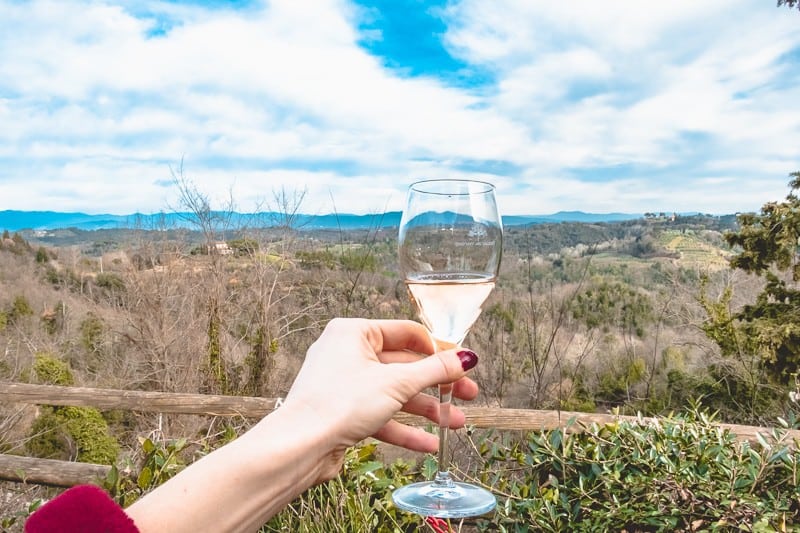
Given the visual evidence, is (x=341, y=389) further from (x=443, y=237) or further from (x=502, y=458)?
(x=502, y=458)

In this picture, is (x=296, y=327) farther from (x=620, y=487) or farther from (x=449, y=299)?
(x=449, y=299)

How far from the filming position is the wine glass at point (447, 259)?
3.30ft

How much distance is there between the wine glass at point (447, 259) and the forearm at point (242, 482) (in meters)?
0.18

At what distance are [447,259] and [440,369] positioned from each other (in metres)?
0.18

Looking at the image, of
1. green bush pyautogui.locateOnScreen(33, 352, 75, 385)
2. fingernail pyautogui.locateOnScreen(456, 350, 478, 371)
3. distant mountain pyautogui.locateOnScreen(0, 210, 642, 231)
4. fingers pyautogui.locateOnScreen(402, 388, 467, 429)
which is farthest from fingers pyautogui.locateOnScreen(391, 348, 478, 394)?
green bush pyautogui.locateOnScreen(33, 352, 75, 385)

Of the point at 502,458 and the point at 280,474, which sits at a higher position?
the point at 280,474

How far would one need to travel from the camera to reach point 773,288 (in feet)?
26.3

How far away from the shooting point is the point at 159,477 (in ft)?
6.17

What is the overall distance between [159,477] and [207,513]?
1.16 metres

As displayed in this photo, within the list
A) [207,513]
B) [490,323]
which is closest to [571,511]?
[207,513]

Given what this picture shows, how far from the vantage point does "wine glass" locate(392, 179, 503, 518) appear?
1005mm

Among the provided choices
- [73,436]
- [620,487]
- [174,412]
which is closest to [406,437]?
[620,487]

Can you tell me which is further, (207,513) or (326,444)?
(326,444)

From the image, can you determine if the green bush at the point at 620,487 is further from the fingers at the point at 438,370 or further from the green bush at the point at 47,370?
the green bush at the point at 47,370
